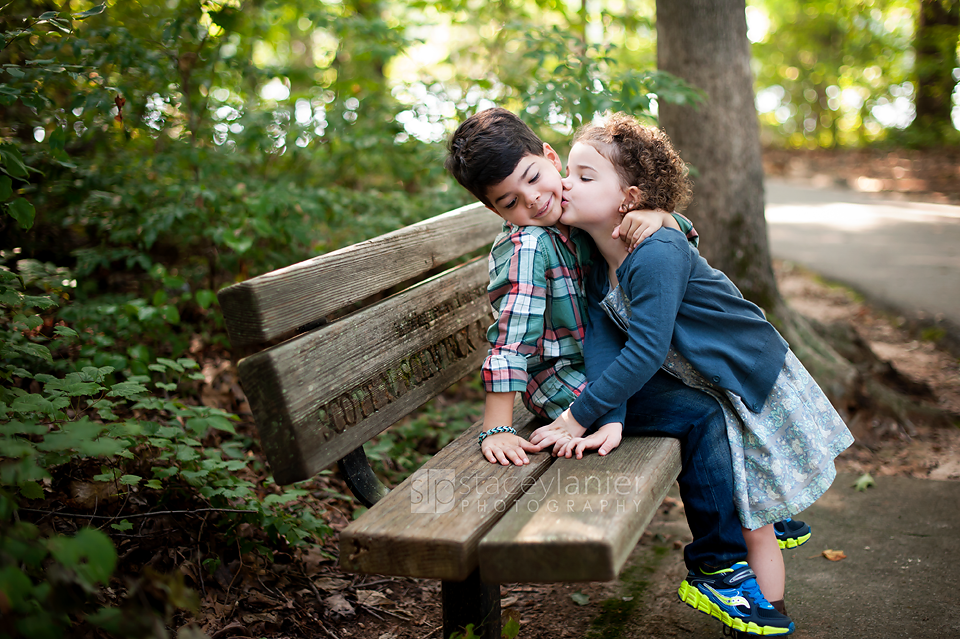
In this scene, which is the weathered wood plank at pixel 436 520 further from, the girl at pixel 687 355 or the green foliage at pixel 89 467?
the green foliage at pixel 89 467

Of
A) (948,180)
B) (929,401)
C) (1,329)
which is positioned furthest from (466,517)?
(948,180)

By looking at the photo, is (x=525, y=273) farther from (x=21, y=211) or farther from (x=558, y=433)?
(x=21, y=211)

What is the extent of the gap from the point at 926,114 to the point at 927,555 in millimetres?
15275

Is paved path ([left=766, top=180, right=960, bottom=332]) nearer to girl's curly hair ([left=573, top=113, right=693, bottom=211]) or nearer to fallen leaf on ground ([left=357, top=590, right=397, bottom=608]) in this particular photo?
girl's curly hair ([left=573, top=113, right=693, bottom=211])

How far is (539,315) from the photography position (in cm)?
214

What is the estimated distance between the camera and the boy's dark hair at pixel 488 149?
7.09 ft

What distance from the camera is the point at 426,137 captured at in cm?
434

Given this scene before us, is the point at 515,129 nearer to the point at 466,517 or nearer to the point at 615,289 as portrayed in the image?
the point at 615,289

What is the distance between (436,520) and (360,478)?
1.77ft

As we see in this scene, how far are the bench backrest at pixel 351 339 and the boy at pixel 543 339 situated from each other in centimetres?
29

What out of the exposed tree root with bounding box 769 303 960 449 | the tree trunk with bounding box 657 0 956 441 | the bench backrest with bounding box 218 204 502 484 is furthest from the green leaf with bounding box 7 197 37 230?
the exposed tree root with bounding box 769 303 960 449

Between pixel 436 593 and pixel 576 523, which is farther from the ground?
pixel 576 523

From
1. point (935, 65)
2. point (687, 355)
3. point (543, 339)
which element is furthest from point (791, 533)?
point (935, 65)

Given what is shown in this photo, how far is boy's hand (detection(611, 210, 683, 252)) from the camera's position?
2092mm
